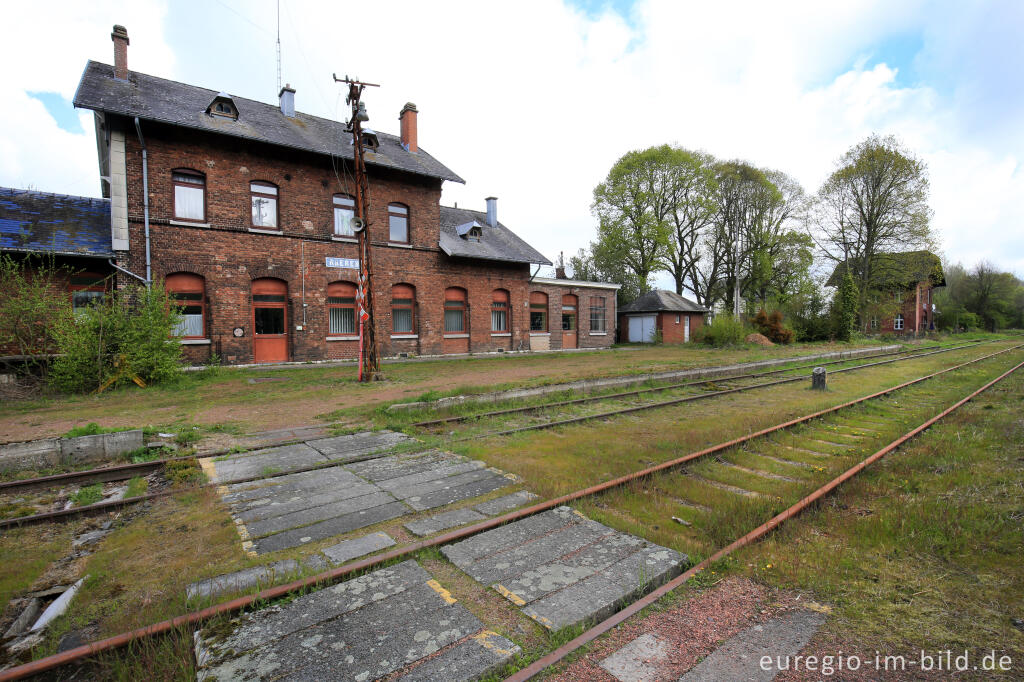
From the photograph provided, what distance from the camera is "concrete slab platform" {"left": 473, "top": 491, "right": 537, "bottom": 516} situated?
4.06m

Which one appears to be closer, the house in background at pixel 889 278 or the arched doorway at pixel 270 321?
the arched doorway at pixel 270 321

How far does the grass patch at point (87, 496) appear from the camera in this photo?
4.48 m

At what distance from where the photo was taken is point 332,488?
4719mm

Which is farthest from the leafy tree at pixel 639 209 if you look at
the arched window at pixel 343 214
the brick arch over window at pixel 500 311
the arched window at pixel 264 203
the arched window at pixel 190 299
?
the arched window at pixel 190 299

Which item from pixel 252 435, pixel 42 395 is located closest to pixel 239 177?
pixel 42 395

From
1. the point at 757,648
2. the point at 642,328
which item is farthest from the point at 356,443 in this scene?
the point at 642,328

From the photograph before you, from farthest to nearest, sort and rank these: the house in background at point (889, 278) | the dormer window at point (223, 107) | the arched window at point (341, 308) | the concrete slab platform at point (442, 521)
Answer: the house in background at point (889, 278)
the arched window at point (341, 308)
the dormer window at point (223, 107)
the concrete slab platform at point (442, 521)

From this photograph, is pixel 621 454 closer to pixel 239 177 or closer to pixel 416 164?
pixel 239 177

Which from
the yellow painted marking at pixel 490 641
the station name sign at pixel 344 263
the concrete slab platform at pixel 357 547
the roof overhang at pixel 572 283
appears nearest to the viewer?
the yellow painted marking at pixel 490 641

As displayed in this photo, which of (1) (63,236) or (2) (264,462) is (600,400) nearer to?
(2) (264,462)

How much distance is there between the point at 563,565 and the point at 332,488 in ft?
8.76

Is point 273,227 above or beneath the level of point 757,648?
above

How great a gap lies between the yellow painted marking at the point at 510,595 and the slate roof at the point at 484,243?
1855 centimetres

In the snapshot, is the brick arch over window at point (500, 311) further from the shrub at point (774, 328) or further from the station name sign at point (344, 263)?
the shrub at point (774, 328)
